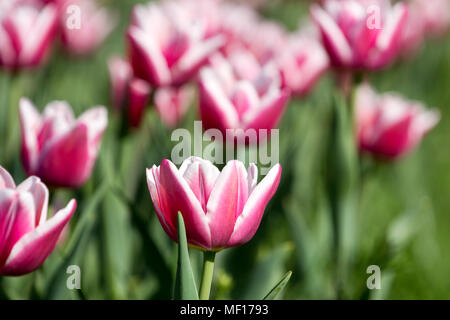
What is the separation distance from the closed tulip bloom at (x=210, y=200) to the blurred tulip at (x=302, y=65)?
73cm

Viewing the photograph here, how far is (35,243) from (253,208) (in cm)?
23

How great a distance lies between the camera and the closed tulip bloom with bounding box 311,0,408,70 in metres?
1.06

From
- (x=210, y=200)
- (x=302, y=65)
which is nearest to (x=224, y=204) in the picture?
(x=210, y=200)

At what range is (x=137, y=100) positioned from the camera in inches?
43.4

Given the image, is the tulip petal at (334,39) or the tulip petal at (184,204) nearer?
the tulip petal at (184,204)

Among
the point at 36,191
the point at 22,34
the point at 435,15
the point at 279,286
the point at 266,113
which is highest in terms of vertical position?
the point at 435,15

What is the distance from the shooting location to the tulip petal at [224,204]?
0.60 metres

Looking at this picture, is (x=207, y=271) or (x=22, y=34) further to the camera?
(x=22, y=34)

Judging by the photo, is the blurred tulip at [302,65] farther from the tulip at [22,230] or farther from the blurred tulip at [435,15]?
the blurred tulip at [435,15]

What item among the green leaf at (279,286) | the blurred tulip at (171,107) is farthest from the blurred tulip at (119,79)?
the green leaf at (279,286)

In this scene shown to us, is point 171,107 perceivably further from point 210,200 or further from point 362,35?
point 210,200

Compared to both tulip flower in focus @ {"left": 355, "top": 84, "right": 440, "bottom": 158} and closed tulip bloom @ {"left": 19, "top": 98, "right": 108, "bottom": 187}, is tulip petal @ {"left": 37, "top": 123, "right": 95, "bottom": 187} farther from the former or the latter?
tulip flower in focus @ {"left": 355, "top": 84, "right": 440, "bottom": 158}

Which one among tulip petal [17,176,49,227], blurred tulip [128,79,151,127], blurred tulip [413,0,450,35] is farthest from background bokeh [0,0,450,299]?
blurred tulip [413,0,450,35]
